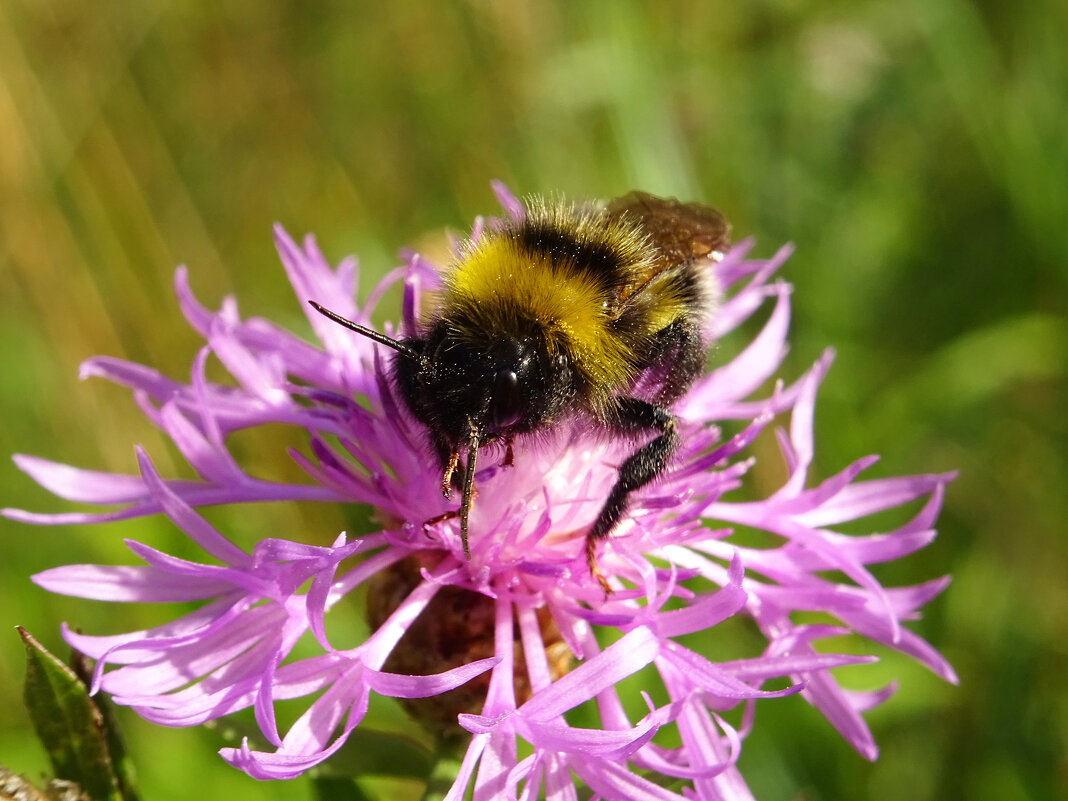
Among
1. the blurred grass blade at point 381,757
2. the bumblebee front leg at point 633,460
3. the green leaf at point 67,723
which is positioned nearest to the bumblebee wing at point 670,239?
the bumblebee front leg at point 633,460

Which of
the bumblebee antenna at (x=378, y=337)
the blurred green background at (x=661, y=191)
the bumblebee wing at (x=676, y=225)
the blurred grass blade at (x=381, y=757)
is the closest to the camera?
the bumblebee antenna at (x=378, y=337)

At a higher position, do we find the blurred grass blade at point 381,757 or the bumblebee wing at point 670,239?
the bumblebee wing at point 670,239

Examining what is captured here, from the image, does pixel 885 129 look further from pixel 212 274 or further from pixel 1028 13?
pixel 212 274

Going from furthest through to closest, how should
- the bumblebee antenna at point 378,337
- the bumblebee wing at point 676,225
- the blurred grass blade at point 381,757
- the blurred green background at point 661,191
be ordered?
the blurred green background at point 661,191, the bumblebee wing at point 676,225, the blurred grass blade at point 381,757, the bumblebee antenna at point 378,337

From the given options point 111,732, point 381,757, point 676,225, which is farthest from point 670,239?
point 111,732

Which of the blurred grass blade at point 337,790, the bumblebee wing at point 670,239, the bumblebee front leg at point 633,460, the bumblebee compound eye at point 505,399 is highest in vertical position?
the bumblebee wing at point 670,239

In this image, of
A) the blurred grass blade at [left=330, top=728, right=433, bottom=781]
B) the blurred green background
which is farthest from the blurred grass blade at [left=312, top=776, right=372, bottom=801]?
the blurred green background

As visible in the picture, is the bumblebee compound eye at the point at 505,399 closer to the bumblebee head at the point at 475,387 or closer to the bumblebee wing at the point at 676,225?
the bumblebee head at the point at 475,387
